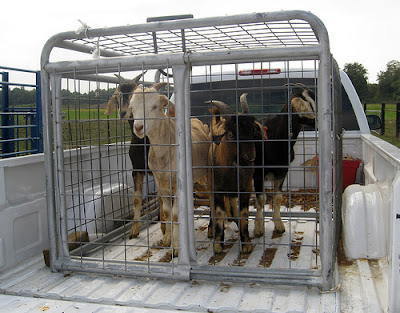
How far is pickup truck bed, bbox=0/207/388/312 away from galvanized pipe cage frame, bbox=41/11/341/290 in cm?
10

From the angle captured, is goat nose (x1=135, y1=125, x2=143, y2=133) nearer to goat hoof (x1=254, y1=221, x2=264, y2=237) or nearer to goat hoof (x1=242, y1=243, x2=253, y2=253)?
goat hoof (x1=242, y1=243, x2=253, y2=253)

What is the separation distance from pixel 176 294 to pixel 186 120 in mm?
1511

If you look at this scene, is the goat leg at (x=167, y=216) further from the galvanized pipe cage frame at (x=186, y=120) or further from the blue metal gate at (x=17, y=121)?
the blue metal gate at (x=17, y=121)

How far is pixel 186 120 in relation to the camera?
12.2 ft

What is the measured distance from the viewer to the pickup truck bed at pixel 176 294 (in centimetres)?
316

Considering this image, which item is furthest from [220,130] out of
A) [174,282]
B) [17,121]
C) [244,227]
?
[17,121]

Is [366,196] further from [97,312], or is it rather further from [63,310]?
[63,310]

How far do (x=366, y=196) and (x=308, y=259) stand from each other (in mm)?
906

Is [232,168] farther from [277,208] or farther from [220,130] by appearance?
[277,208]

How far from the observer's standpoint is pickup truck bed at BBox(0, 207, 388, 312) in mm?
3164

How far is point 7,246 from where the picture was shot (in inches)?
152

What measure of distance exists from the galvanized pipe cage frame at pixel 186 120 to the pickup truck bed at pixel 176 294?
0.10 metres

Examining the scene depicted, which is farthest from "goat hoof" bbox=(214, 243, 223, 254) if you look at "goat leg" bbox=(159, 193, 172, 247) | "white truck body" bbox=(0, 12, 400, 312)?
"goat leg" bbox=(159, 193, 172, 247)

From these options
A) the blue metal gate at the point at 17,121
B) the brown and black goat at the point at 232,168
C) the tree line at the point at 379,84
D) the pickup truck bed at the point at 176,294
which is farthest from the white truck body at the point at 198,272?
the tree line at the point at 379,84
